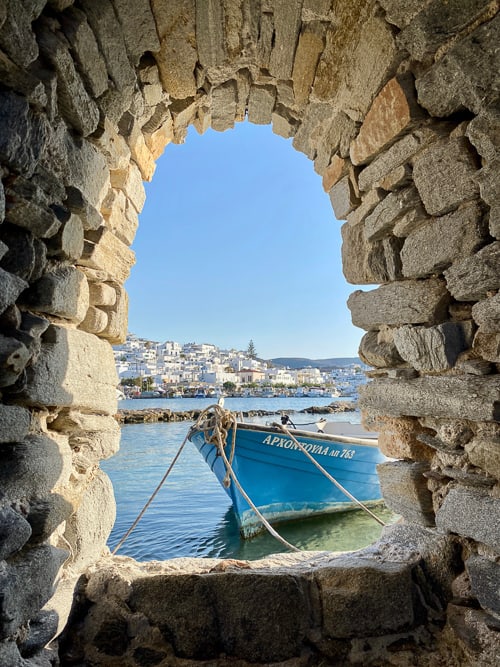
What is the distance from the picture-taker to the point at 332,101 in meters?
2.03

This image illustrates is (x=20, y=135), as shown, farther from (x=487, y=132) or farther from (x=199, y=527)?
(x=199, y=527)

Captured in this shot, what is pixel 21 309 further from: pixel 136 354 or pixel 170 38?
pixel 136 354

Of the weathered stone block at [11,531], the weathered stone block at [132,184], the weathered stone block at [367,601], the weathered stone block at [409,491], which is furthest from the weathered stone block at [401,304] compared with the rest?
the weathered stone block at [11,531]

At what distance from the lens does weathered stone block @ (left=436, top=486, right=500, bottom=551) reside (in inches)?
52.0

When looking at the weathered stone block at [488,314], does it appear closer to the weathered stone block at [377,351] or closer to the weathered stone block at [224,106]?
the weathered stone block at [377,351]

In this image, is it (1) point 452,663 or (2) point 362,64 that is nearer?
(1) point 452,663

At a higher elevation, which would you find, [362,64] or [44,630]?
[362,64]

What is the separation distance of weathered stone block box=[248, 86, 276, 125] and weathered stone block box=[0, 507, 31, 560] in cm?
214

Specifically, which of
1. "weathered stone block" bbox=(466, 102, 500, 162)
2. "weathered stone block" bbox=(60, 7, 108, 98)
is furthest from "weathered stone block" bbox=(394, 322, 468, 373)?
"weathered stone block" bbox=(60, 7, 108, 98)

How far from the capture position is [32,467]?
4.02 ft

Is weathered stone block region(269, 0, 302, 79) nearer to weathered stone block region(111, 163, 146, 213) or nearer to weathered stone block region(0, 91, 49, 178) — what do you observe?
weathered stone block region(111, 163, 146, 213)

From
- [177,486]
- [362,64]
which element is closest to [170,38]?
[362,64]

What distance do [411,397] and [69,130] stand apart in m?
1.59

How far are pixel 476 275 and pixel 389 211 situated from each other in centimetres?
50
